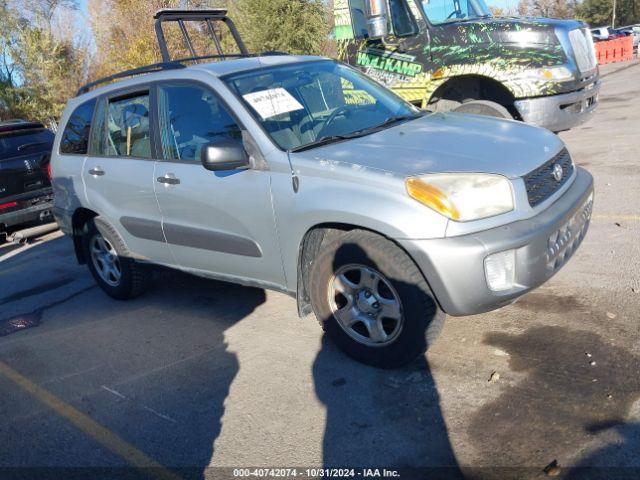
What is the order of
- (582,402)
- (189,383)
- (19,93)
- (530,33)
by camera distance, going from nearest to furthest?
1. (582,402)
2. (189,383)
3. (530,33)
4. (19,93)

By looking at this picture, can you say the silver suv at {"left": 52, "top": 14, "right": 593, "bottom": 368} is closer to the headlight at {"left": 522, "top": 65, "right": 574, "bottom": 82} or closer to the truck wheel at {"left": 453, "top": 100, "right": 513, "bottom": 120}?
the truck wheel at {"left": 453, "top": 100, "right": 513, "bottom": 120}

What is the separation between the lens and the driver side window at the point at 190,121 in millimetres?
3979

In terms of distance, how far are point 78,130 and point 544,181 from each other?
4.08 meters

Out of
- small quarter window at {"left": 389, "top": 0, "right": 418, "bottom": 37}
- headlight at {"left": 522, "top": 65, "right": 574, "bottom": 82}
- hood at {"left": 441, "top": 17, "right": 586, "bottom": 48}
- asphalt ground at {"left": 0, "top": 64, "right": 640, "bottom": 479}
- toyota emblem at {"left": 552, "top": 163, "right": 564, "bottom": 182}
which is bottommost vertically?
asphalt ground at {"left": 0, "top": 64, "right": 640, "bottom": 479}

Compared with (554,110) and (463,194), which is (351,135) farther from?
(554,110)

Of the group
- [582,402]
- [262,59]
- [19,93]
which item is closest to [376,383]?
[582,402]

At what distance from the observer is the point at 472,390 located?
3.19 meters

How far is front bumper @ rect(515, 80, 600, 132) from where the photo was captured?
6.67 metres

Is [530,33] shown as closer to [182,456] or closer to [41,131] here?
[182,456]

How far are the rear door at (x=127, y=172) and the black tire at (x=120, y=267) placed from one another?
0.12 metres

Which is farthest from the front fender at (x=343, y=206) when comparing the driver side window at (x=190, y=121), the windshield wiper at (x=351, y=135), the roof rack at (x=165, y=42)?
the roof rack at (x=165, y=42)

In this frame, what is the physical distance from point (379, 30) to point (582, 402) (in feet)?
17.4

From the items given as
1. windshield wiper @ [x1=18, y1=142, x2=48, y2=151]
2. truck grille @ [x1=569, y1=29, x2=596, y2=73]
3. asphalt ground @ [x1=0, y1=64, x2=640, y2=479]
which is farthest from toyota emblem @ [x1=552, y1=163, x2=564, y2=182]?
windshield wiper @ [x1=18, y1=142, x2=48, y2=151]

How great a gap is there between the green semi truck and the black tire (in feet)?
13.0
